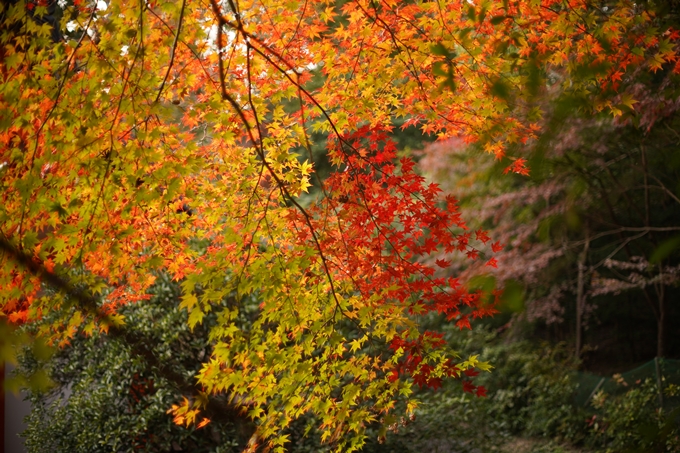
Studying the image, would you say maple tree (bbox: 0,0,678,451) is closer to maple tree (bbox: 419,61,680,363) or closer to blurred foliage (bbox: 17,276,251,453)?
blurred foliage (bbox: 17,276,251,453)

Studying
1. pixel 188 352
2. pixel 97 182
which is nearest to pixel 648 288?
pixel 188 352

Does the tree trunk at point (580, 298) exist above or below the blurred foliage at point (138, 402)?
above

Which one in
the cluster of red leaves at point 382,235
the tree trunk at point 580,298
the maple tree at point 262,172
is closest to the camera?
the maple tree at point 262,172

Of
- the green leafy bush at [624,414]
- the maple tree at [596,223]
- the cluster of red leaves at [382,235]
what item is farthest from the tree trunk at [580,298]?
the cluster of red leaves at [382,235]

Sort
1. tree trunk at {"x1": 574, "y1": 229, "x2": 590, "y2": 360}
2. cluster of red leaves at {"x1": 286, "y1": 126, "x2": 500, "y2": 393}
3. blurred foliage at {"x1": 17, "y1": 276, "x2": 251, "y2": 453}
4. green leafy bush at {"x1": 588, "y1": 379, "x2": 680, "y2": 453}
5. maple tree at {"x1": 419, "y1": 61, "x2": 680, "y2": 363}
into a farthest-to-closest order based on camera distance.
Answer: tree trunk at {"x1": 574, "y1": 229, "x2": 590, "y2": 360} < maple tree at {"x1": 419, "y1": 61, "x2": 680, "y2": 363} < green leafy bush at {"x1": 588, "y1": 379, "x2": 680, "y2": 453} < blurred foliage at {"x1": 17, "y1": 276, "x2": 251, "y2": 453} < cluster of red leaves at {"x1": 286, "y1": 126, "x2": 500, "y2": 393}

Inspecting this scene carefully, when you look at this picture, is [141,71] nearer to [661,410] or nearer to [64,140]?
[64,140]

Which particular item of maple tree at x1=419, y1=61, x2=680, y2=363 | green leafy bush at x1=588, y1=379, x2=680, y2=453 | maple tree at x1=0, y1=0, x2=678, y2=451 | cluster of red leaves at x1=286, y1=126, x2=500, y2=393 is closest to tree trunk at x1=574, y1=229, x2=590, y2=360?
maple tree at x1=419, y1=61, x2=680, y2=363

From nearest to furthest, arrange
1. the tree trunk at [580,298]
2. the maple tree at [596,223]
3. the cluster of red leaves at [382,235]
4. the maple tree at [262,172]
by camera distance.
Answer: the maple tree at [262,172] → the cluster of red leaves at [382,235] → the maple tree at [596,223] → the tree trunk at [580,298]

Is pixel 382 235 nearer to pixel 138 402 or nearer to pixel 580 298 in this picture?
pixel 138 402

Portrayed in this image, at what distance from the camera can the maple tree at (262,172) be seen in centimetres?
294

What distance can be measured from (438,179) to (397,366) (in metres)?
4.52

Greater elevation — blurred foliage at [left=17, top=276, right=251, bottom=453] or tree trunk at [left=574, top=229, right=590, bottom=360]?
tree trunk at [left=574, top=229, right=590, bottom=360]

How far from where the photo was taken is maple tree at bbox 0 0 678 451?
294 centimetres

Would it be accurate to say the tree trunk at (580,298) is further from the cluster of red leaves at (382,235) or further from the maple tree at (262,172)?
the cluster of red leaves at (382,235)
